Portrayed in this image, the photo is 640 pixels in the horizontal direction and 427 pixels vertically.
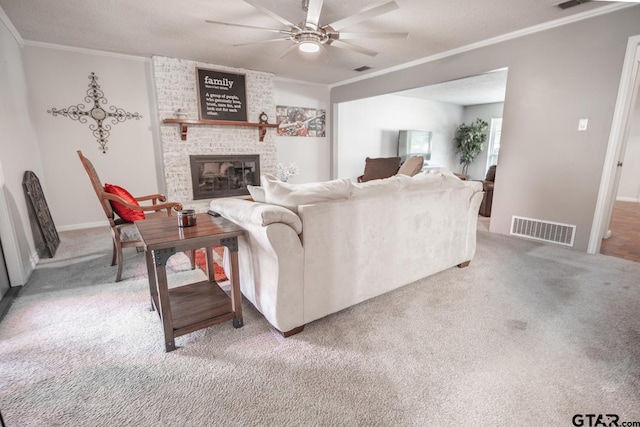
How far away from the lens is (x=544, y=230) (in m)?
3.49

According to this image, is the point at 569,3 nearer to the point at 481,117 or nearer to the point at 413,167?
the point at 413,167

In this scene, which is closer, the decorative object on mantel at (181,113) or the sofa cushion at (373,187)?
the sofa cushion at (373,187)

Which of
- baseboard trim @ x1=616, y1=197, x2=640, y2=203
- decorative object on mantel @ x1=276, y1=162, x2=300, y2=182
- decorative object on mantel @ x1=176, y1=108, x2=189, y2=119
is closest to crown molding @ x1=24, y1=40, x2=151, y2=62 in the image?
decorative object on mantel @ x1=176, y1=108, x2=189, y2=119

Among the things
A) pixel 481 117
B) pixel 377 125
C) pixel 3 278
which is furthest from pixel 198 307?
pixel 481 117

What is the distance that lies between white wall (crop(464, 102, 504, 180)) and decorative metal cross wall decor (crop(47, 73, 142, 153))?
831 cm

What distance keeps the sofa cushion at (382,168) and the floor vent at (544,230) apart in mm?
2089

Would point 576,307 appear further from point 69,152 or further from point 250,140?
point 69,152

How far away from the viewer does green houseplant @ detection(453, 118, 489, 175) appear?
7887 millimetres

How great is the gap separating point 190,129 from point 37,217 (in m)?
2.30

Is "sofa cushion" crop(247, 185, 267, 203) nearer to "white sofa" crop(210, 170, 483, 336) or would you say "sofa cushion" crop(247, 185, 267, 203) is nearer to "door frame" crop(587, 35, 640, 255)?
"white sofa" crop(210, 170, 483, 336)

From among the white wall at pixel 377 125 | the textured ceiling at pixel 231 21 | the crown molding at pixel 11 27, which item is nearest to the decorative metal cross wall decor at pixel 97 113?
the textured ceiling at pixel 231 21

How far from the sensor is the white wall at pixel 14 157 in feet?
7.72

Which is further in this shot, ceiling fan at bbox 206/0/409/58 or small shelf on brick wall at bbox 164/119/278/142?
small shelf on brick wall at bbox 164/119/278/142

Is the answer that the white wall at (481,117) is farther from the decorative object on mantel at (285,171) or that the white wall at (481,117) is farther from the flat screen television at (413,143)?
the decorative object on mantel at (285,171)
